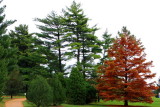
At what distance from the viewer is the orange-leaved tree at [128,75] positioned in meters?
23.2

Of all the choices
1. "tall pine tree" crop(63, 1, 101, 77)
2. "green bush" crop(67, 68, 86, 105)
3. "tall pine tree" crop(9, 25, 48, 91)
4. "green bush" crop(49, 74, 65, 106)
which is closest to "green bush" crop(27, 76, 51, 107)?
"green bush" crop(49, 74, 65, 106)

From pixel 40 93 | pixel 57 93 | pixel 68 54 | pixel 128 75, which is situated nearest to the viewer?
pixel 40 93

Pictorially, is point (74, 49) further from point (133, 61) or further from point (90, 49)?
point (133, 61)

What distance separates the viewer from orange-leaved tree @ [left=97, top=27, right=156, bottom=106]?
23.2 m

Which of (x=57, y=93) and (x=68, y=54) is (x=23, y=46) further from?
(x=57, y=93)

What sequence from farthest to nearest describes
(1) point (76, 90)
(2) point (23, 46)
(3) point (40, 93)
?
1. (2) point (23, 46)
2. (1) point (76, 90)
3. (3) point (40, 93)

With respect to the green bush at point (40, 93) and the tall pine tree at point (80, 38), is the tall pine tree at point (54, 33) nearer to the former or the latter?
the tall pine tree at point (80, 38)

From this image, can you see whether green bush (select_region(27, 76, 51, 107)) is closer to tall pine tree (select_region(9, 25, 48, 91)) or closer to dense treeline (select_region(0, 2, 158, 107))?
dense treeline (select_region(0, 2, 158, 107))

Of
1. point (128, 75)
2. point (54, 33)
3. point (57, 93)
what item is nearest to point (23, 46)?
point (54, 33)

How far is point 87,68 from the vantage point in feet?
105

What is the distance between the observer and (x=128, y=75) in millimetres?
24016

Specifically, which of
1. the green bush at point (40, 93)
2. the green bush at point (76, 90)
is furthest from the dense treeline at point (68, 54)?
the green bush at point (40, 93)

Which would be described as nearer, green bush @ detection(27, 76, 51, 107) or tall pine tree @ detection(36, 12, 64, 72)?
green bush @ detection(27, 76, 51, 107)

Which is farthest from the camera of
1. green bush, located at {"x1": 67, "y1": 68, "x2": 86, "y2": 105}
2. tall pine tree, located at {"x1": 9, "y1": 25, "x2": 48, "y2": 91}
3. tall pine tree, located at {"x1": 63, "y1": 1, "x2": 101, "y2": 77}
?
tall pine tree, located at {"x1": 9, "y1": 25, "x2": 48, "y2": 91}
